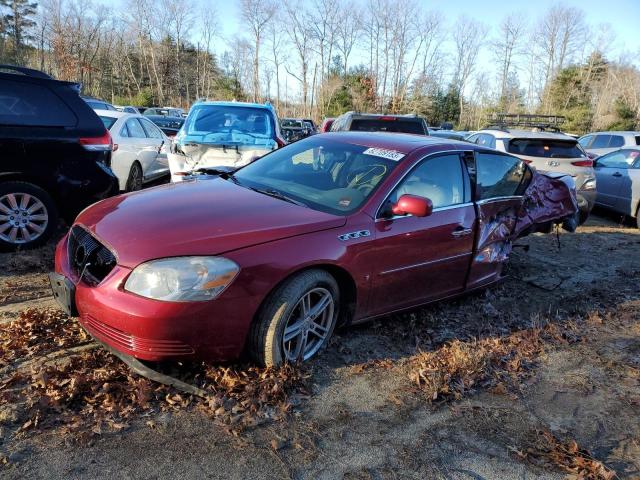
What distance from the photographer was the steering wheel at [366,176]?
3801mm

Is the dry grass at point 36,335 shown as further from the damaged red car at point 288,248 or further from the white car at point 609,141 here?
the white car at point 609,141

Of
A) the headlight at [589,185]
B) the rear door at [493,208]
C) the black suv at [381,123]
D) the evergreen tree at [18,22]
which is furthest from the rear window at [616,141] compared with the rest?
the evergreen tree at [18,22]

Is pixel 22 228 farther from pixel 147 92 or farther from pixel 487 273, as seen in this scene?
pixel 147 92

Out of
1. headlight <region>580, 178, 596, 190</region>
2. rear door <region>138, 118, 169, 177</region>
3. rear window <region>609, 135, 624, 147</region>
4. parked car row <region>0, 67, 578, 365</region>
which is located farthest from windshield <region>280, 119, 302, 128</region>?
parked car row <region>0, 67, 578, 365</region>

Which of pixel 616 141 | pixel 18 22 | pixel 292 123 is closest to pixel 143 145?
pixel 616 141

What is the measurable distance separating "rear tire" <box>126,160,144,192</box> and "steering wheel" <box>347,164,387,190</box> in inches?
208

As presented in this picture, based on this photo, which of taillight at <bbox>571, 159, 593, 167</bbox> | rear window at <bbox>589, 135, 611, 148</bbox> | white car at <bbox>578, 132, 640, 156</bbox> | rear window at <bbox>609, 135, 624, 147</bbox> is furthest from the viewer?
rear window at <bbox>589, 135, 611, 148</bbox>

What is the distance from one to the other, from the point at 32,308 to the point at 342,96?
4213 cm

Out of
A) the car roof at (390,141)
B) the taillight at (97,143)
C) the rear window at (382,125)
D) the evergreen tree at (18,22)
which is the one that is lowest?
the taillight at (97,143)

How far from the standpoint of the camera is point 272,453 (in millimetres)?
2541

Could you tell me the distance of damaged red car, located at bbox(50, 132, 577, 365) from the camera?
9.12ft

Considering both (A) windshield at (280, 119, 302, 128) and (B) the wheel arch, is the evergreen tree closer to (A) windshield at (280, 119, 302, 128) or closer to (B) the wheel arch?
(A) windshield at (280, 119, 302, 128)

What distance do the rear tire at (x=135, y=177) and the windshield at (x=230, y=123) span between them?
1.14m

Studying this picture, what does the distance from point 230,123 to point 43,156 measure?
338 centimetres
